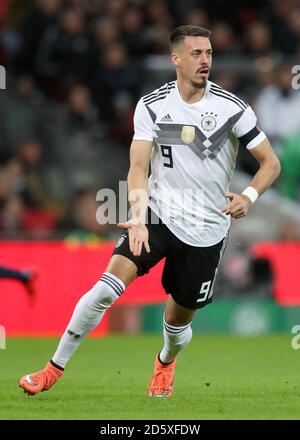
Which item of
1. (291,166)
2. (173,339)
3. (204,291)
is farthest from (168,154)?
(291,166)

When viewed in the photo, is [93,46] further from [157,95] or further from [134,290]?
[157,95]

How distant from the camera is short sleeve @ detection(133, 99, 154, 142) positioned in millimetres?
8523

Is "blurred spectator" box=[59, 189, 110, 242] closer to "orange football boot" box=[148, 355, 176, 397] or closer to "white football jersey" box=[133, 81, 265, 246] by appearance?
"orange football boot" box=[148, 355, 176, 397]

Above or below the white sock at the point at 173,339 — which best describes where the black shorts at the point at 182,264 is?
above

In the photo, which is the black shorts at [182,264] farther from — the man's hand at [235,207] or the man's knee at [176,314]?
the man's hand at [235,207]

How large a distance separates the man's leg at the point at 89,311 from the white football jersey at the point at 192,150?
490 mm

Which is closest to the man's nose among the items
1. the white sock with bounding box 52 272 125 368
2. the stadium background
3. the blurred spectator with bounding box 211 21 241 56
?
the white sock with bounding box 52 272 125 368

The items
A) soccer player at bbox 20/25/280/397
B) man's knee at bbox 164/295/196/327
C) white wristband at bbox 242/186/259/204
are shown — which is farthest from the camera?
man's knee at bbox 164/295/196/327

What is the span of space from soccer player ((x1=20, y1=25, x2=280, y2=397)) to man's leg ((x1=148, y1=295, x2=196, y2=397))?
5.1 inches

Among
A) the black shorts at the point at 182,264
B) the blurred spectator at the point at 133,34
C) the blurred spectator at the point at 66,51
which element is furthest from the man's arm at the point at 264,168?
the blurred spectator at the point at 133,34

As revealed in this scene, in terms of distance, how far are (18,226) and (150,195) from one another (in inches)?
297

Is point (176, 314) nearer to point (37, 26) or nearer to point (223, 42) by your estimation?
point (37, 26)

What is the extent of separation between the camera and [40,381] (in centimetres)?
841

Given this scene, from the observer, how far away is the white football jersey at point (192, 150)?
8570 millimetres
